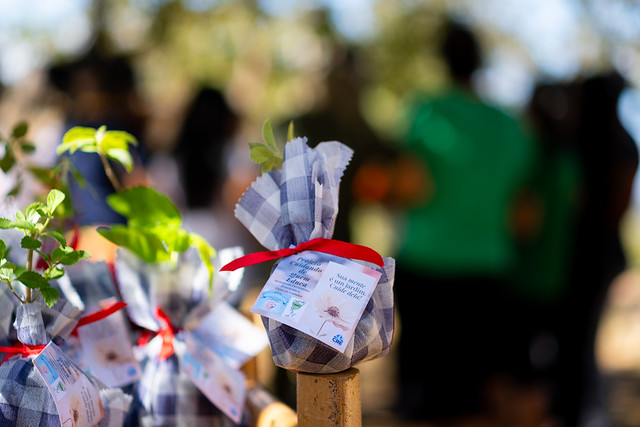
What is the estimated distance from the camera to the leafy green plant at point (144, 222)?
0.83 meters

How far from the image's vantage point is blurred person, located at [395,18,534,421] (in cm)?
220

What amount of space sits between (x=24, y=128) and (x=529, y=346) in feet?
6.60

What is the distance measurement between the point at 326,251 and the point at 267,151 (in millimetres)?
150

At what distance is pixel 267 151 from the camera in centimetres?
79

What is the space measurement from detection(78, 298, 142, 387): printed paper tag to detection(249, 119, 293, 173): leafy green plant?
0.27m

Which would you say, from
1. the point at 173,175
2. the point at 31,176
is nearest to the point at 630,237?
the point at 173,175

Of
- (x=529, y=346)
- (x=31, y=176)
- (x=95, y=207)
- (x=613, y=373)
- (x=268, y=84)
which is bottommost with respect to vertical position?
(x=613, y=373)

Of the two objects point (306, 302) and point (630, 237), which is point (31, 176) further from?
point (630, 237)

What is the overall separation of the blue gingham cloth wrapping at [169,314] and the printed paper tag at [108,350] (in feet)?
0.07

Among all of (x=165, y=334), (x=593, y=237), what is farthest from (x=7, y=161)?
(x=593, y=237)

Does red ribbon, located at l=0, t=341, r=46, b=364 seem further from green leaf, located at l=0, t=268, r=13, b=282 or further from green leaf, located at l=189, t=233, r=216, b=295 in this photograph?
green leaf, located at l=189, t=233, r=216, b=295

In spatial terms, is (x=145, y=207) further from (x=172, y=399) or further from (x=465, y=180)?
(x=465, y=180)

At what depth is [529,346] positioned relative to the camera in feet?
7.96

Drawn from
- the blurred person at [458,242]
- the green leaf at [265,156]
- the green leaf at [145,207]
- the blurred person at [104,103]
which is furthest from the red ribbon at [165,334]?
the blurred person at [458,242]
